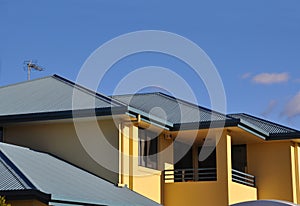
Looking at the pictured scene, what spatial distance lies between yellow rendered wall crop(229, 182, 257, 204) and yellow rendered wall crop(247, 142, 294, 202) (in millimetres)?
668

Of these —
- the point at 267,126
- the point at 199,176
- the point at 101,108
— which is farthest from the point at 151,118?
the point at 267,126

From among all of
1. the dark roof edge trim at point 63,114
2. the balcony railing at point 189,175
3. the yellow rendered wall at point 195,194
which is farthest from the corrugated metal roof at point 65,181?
the balcony railing at point 189,175

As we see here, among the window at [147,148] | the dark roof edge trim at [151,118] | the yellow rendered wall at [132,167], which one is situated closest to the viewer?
the dark roof edge trim at [151,118]

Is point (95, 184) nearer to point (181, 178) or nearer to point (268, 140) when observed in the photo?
point (181, 178)

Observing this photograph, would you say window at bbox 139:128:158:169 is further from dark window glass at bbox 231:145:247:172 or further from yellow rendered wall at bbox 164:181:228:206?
dark window glass at bbox 231:145:247:172

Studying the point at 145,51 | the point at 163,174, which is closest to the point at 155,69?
the point at 145,51

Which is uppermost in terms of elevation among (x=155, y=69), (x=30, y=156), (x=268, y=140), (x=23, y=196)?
(x=155, y=69)

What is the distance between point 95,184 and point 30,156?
2119 millimetres

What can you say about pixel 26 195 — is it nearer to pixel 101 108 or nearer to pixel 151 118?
pixel 101 108

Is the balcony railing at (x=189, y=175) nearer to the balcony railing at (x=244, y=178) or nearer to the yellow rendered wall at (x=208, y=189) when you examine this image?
the yellow rendered wall at (x=208, y=189)

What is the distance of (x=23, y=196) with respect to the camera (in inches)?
644

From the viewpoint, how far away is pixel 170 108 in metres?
27.5

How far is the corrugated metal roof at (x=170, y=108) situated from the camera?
25672mm

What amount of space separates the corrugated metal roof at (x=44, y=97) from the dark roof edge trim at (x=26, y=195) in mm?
6506
